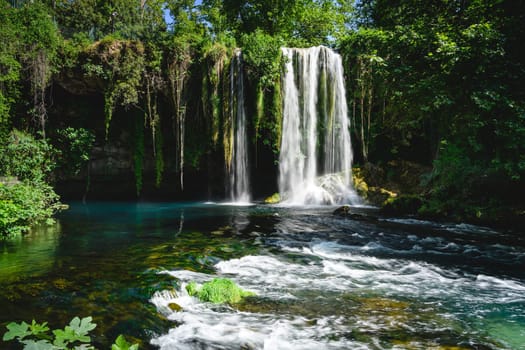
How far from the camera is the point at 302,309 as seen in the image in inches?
169

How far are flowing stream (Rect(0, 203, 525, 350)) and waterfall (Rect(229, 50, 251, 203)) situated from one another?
28.0ft

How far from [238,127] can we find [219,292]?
13.4 metres

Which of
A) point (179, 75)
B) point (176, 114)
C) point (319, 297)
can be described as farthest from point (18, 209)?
point (179, 75)

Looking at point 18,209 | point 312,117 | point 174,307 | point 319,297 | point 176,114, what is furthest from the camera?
point 312,117

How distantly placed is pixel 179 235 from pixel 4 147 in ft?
34.4

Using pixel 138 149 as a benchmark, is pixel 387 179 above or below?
below

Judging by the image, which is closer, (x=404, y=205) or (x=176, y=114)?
(x=404, y=205)

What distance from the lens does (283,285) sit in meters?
5.14

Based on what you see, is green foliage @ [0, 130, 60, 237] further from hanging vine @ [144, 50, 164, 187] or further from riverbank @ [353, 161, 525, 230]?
riverbank @ [353, 161, 525, 230]

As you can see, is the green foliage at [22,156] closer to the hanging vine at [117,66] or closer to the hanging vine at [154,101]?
the hanging vine at [117,66]

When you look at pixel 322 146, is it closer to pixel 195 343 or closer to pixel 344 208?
pixel 344 208

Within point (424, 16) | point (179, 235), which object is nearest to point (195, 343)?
point (179, 235)

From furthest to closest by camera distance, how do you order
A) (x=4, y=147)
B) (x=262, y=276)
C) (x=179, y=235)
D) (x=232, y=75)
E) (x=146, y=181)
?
(x=146, y=181)
(x=232, y=75)
(x=4, y=147)
(x=179, y=235)
(x=262, y=276)

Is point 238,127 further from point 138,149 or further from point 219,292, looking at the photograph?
point 219,292
